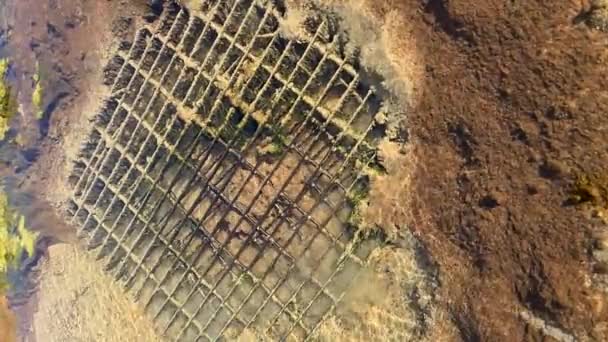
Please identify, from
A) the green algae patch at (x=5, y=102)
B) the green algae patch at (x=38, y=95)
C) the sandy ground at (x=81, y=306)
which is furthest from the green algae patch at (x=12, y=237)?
the green algae patch at (x=38, y=95)

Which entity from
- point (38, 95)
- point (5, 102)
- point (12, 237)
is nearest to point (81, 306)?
point (12, 237)

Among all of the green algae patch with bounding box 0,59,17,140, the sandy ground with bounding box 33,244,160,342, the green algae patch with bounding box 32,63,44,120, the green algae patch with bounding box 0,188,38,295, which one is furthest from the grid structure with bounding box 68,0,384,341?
the green algae patch with bounding box 0,59,17,140

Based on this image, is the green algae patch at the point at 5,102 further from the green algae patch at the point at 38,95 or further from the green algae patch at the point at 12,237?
the green algae patch at the point at 12,237

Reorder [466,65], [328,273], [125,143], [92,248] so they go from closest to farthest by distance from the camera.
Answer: [466,65] → [328,273] → [125,143] → [92,248]

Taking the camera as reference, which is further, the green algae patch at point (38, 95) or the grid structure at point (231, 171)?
the green algae patch at point (38, 95)

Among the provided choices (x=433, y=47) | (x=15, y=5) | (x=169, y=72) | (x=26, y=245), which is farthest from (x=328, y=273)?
(x=15, y=5)

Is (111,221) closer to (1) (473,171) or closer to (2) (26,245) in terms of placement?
(2) (26,245)
